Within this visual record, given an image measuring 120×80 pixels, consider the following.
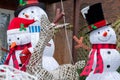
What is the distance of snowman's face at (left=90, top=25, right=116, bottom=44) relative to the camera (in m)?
3.68

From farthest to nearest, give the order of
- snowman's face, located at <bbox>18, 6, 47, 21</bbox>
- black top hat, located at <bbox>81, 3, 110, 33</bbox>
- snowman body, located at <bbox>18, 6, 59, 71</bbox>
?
snowman's face, located at <bbox>18, 6, 47, 21</bbox>, snowman body, located at <bbox>18, 6, 59, 71</bbox>, black top hat, located at <bbox>81, 3, 110, 33</bbox>

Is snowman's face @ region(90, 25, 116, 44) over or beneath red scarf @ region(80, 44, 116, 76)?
over


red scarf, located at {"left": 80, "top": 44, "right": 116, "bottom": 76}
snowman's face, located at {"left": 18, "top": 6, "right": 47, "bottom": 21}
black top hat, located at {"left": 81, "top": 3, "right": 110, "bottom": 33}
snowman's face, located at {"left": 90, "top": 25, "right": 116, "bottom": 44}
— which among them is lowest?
red scarf, located at {"left": 80, "top": 44, "right": 116, "bottom": 76}

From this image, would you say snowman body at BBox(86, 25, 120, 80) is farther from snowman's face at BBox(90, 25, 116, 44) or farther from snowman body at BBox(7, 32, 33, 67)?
snowman body at BBox(7, 32, 33, 67)

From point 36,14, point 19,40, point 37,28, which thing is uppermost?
point 36,14

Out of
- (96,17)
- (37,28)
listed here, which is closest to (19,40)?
(37,28)

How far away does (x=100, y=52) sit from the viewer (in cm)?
365

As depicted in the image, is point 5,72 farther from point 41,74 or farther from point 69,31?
point 69,31

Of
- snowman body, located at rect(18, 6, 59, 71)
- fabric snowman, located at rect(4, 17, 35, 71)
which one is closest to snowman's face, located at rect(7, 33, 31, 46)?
fabric snowman, located at rect(4, 17, 35, 71)

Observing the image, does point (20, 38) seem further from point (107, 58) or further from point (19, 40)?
point (107, 58)

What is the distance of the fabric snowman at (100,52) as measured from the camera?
11.8ft

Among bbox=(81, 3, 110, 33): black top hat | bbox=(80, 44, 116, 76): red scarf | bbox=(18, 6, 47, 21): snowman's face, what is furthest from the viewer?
bbox=(18, 6, 47, 21): snowman's face

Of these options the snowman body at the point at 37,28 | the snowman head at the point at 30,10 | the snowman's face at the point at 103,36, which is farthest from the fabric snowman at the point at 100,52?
the snowman head at the point at 30,10

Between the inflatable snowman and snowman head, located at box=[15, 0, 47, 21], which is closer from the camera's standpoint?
the inflatable snowman
